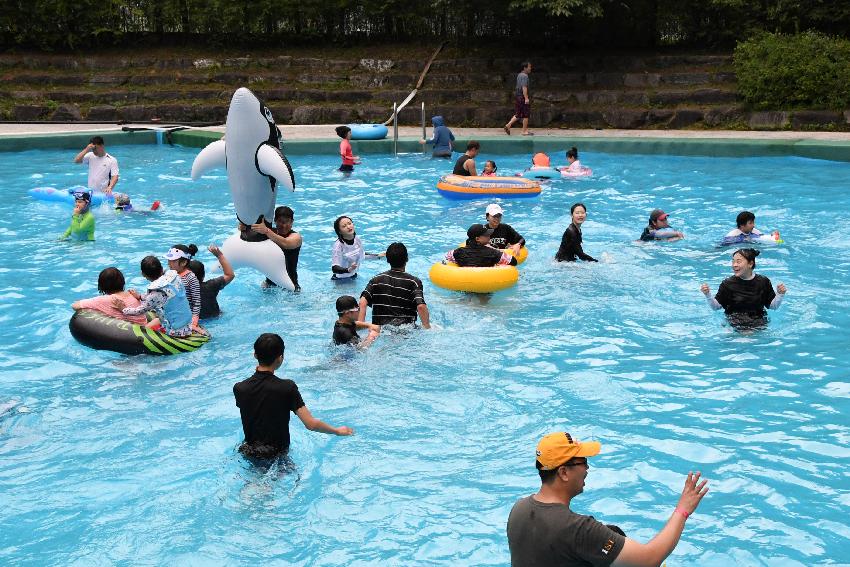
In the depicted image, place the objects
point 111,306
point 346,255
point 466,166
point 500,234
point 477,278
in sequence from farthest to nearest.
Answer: point 466,166 → point 500,234 → point 346,255 → point 477,278 → point 111,306

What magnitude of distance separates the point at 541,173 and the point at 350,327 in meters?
10.8

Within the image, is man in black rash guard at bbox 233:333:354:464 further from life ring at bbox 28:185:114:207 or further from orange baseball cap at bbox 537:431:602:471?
life ring at bbox 28:185:114:207

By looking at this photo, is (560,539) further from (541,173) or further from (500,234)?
(541,173)

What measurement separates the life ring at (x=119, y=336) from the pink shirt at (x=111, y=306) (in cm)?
6

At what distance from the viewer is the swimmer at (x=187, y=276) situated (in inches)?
374

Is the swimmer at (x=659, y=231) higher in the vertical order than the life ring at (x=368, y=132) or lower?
lower

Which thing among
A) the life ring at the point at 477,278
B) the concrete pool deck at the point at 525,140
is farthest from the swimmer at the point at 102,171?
the life ring at the point at 477,278

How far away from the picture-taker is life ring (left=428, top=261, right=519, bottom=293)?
10945mm

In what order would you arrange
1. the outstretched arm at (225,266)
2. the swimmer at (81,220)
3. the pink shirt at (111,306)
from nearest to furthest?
the pink shirt at (111,306) < the outstretched arm at (225,266) < the swimmer at (81,220)

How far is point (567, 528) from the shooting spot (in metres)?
4.16

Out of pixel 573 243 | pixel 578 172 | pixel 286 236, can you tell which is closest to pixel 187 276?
pixel 286 236

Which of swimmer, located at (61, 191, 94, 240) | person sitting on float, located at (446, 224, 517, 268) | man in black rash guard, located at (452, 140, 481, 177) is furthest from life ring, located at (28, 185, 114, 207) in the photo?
person sitting on float, located at (446, 224, 517, 268)

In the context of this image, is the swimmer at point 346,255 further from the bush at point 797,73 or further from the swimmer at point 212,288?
the bush at point 797,73

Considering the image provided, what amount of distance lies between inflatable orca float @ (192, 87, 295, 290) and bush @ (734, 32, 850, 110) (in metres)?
15.5
